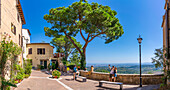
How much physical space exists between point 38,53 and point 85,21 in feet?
58.9

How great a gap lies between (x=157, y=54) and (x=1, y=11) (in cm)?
1109

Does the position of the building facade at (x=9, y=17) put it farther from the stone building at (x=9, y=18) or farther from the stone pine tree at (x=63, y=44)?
the stone pine tree at (x=63, y=44)

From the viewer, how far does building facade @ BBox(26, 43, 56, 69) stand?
36469mm

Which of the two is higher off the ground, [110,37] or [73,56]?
[110,37]

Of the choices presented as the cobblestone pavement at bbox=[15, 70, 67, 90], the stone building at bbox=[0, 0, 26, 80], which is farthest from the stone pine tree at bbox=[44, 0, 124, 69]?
the cobblestone pavement at bbox=[15, 70, 67, 90]

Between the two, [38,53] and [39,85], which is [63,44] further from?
[39,85]

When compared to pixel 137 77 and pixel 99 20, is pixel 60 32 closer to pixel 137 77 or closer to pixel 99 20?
pixel 99 20

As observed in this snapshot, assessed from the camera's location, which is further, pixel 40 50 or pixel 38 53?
pixel 40 50

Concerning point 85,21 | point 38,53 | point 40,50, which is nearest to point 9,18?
point 85,21

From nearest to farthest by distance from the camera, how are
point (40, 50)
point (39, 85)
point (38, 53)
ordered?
1. point (39, 85)
2. point (38, 53)
3. point (40, 50)

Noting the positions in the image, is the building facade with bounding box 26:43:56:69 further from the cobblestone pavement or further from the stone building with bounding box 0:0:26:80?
the cobblestone pavement

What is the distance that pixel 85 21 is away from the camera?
2520cm

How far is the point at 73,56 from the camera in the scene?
41312 millimetres

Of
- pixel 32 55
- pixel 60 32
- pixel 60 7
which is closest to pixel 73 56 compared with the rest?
pixel 32 55
